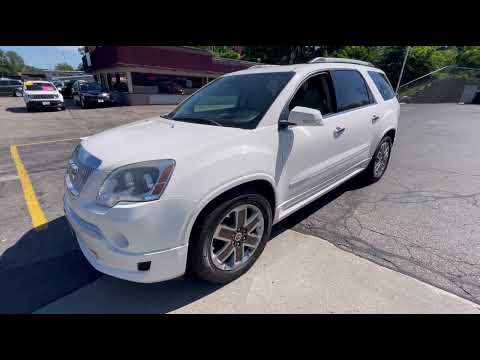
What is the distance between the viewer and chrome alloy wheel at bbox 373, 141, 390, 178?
4.19m

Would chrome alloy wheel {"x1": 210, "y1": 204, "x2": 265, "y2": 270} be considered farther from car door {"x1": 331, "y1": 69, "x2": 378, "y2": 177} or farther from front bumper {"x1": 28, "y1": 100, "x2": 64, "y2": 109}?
front bumper {"x1": 28, "y1": 100, "x2": 64, "y2": 109}

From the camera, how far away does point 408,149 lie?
669 centimetres

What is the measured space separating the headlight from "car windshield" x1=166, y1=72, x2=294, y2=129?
83 centimetres

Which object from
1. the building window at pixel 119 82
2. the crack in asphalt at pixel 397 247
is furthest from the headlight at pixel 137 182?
the building window at pixel 119 82

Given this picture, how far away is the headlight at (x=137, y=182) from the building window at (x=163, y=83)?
21.3 m

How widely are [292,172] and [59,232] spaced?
107 inches

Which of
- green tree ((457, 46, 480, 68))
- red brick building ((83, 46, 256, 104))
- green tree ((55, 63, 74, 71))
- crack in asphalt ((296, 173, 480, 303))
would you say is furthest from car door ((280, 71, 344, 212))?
green tree ((55, 63, 74, 71))

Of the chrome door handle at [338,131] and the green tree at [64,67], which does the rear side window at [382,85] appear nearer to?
the chrome door handle at [338,131]

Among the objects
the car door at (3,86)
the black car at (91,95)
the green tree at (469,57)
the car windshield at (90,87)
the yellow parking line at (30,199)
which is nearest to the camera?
the yellow parking line at (30,199)

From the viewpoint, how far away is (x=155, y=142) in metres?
1.98

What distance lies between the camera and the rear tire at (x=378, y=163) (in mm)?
4105

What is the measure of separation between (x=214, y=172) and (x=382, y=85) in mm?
3743

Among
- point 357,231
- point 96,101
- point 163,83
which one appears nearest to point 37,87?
point 96,101
